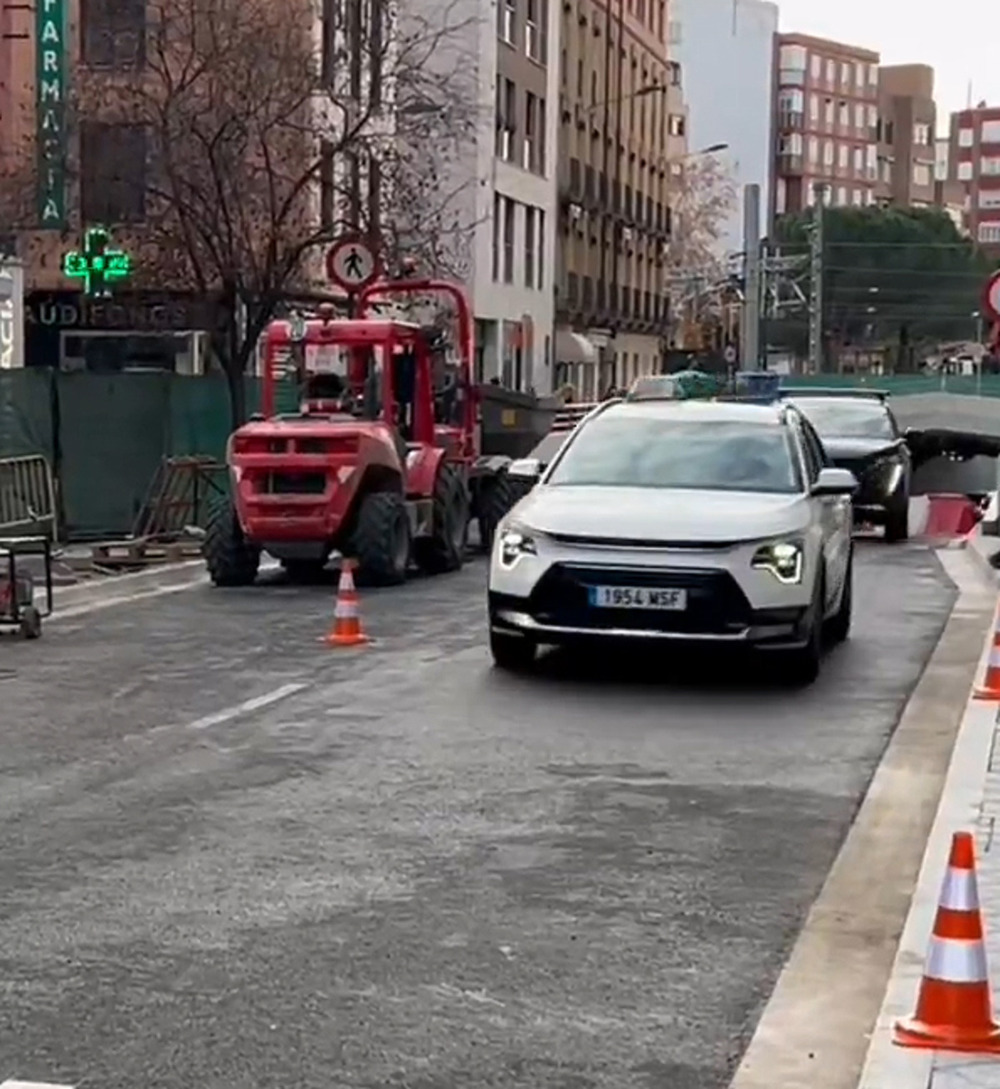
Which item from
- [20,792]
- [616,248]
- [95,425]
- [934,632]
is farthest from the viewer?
[616,248]

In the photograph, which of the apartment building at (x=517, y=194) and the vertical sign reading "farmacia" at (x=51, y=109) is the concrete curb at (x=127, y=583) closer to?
the vertical sign reading "farmacia" at (x=51, y=109)

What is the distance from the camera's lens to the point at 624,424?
14234 millimetres

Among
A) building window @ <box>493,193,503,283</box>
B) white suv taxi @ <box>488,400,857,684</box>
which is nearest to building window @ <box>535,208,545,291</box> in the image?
building window @ <box>493,193,503,283</box>

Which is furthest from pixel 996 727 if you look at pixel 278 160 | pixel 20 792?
pixel 278 160

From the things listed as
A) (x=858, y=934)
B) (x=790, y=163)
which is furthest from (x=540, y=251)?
(x=790, y=163)

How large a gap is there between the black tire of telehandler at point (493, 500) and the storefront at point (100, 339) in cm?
1506

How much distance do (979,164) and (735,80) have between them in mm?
46121

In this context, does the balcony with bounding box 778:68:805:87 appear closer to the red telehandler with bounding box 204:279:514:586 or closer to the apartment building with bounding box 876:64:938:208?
the apartment building with bounding box 876:64:938:208

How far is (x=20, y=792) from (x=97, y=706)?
2525 mm

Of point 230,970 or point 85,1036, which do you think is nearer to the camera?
point 85,1036

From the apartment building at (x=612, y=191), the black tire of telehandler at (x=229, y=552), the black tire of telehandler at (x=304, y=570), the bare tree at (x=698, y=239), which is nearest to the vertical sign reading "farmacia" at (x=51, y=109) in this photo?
the black tire of telehandler at (x=304, y=570)

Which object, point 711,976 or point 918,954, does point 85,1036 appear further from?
point 918,954

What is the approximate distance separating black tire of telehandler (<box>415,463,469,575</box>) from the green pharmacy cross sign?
844cm

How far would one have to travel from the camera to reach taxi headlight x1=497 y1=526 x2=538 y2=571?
495 inches
